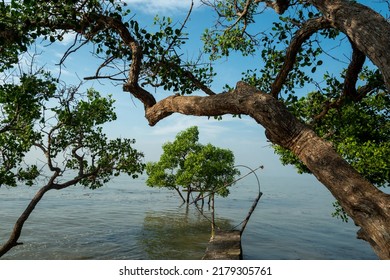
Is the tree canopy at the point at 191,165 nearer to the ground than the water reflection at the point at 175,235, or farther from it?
farther from it

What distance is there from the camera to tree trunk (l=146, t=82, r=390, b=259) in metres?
2.95

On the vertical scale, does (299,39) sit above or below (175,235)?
above

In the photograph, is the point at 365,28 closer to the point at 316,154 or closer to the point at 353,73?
the point at 316,154

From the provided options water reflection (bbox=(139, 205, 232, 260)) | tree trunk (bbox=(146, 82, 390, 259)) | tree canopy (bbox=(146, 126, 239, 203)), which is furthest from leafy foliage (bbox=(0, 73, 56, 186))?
tree canopy (bbox=(146, 126, 239, 203))

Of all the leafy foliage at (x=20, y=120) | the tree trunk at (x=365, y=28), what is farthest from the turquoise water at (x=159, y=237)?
the tree trunk at (x=365, y=28)

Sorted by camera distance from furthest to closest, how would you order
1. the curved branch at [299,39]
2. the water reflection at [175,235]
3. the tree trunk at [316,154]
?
the water reflection at [175,235] → the curved branch at [299,39] → the tree trunk at [316,154]

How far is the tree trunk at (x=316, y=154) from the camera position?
2949mm

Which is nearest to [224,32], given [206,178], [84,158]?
[84,158]

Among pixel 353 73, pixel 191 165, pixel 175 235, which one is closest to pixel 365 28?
pixel 353 73

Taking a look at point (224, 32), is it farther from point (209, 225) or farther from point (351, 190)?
point (209, 225)

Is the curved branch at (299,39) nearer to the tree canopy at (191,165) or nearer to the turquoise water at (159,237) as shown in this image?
the turquoise water at (159,237)

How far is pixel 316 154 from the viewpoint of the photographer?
3469mm

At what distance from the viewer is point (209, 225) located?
105ft

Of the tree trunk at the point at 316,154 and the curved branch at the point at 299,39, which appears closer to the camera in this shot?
the tree trunk at the point at 316,154
